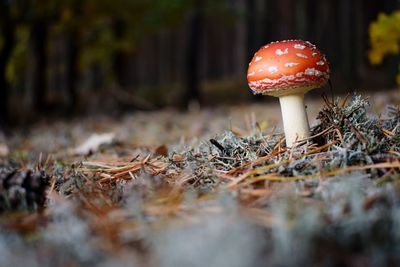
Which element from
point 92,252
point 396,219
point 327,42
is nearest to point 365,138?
point 396,219

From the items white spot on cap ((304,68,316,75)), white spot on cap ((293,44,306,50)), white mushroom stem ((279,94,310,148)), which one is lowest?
white mushroom stem ((279,94,310,148))

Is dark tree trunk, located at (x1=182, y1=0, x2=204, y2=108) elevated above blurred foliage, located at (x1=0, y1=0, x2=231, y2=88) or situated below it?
below

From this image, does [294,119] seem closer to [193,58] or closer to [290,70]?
[290,70]

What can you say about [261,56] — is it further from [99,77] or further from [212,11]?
[99,77]

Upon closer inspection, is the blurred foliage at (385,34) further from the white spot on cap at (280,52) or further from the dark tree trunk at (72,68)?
the dark tree trunk at (72,68)

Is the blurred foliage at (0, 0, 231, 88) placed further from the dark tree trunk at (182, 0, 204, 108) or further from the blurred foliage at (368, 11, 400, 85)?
the blurred foliage at (368, 11, 400, 85)

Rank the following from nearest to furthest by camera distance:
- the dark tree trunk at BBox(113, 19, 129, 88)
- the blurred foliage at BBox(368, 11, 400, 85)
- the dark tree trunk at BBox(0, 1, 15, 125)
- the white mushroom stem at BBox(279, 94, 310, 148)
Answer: the white mushroom stem at BBox(279, 94, 310, 148), the blurred foliage at BBox(368, 11, 400, 85), the dark tree trunk at BBox(0, 1, 15, 125), the dark tree trunk at BBox(113, 19, 129, 88)

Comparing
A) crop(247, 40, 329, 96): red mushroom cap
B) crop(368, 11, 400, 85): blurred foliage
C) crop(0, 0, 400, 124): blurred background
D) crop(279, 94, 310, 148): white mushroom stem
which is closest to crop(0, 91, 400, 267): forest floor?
crop(279, 94, 310, 148): white mushroom stem

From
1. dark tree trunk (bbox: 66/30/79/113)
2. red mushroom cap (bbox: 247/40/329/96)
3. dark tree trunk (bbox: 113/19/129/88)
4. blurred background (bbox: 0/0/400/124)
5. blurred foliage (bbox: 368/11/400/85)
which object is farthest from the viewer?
dark tree trunk (bbox: 113/19/129/88)
